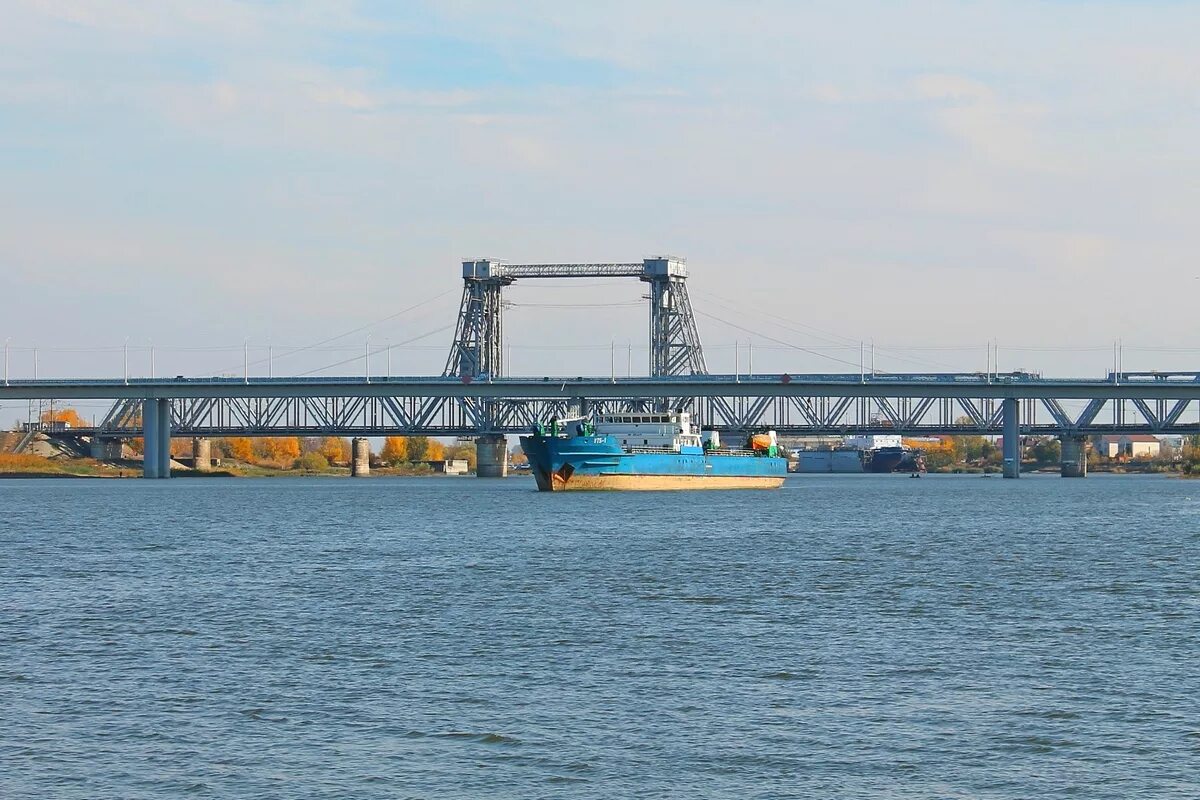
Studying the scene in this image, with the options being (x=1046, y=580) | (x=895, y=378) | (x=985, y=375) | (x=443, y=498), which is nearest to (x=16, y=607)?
(x=1046, y=580)

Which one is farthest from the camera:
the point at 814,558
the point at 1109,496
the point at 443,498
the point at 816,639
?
the point at 1109,496

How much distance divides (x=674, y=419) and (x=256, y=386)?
54231mm

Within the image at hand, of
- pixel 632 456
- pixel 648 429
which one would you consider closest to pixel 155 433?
pixel 648 429

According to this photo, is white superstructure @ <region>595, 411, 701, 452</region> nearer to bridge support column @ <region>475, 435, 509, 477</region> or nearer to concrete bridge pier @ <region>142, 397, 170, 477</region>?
concrete bridge pier @ <region>142, 397, 170, 477</region>

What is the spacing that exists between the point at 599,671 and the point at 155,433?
144m

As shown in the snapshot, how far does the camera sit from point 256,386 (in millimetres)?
161750

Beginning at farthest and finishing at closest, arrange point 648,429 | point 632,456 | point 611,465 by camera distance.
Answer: point 648,429 < point 632,456 < point 611,465

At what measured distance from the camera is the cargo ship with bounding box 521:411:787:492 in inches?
4540

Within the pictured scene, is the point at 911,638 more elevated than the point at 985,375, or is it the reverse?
the point at 985,375

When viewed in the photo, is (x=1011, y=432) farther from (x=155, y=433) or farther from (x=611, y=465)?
(x=155, y=433)

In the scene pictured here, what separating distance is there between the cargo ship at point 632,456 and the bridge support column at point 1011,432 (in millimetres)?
47071

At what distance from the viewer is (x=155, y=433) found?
167250 millimetres

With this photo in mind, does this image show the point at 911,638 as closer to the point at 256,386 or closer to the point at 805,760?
the point at 805,760

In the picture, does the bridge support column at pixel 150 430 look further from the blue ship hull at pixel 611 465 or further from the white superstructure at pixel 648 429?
the white superstructure at pixel 648 429
